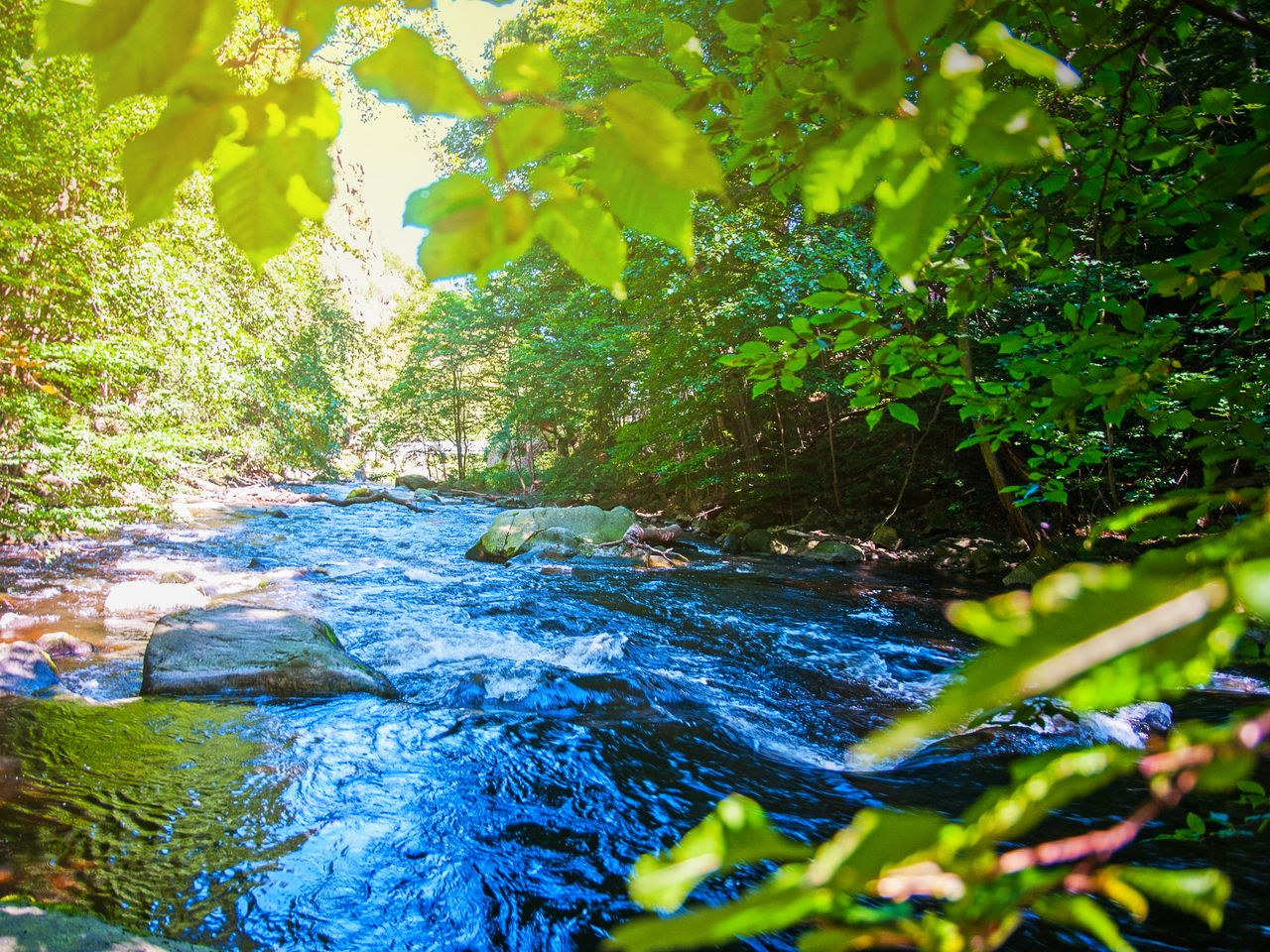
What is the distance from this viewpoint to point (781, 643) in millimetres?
5566

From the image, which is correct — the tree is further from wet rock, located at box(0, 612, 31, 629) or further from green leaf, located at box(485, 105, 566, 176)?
wet rock, located at box(0, 612, 31, 629)

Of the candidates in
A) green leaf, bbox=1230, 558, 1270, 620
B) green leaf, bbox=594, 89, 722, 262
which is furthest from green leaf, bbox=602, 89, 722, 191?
green leaf, bbox=1230, 558, 1270, 620

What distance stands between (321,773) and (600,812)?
1.41 meters

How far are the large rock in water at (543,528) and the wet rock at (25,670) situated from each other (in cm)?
584

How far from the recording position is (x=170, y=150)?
1.66 feet

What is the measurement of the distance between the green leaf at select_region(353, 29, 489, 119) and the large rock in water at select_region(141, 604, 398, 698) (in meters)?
4.31

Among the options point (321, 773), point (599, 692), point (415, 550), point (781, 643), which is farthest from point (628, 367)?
point (321, 773)

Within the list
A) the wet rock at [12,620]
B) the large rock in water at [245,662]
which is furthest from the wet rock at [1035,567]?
the wet rock at [12,620]

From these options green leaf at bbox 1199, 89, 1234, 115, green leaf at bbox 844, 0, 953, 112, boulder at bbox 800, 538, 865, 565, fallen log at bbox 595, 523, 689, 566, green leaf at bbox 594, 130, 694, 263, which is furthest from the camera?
fallen log at bbox 595, 523, 689, 566

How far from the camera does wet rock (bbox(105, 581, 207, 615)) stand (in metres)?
5.80

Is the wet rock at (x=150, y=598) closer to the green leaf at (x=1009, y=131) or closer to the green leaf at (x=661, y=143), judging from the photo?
the green leaf at (x=661, y=143)

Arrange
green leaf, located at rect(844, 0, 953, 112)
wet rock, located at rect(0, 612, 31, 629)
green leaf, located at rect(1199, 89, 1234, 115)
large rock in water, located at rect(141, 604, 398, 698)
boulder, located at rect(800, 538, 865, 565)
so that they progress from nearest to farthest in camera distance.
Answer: green leaf, located at rect(844, 0, 953, 112) → green leaf, located at rect(1199, 89, 1234, 115) → large rock in water, located at rect(141, 604, 398, 698) → wet rock, located at rect(0, 612, 31, 629) → boulder, located at rect(800, 538, 865, 565)

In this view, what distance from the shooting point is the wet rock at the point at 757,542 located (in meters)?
10.3

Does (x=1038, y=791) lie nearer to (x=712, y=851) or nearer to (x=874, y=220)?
(x=712, y=851)
